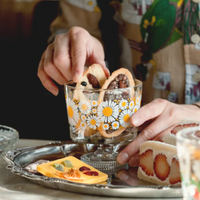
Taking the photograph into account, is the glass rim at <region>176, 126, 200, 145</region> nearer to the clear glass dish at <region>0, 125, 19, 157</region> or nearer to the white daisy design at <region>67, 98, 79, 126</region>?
the white daisy design at <region>67, 98, 79, 126</region>

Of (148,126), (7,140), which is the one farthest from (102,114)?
(7,140)

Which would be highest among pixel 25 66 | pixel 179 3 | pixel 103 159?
pixel 179 3

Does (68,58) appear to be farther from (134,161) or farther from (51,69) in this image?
(134,161)

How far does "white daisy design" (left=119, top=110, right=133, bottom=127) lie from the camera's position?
608 millimetres

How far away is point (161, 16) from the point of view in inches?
40.9

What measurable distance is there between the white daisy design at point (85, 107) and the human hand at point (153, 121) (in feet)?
0.26

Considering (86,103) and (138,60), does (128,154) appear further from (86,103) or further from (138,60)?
(138,60)

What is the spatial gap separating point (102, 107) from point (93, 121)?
0.03m

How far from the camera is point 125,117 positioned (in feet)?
2.01

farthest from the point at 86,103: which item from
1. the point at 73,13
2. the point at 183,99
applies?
the point at 73,13

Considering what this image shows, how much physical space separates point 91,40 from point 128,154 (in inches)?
12.9

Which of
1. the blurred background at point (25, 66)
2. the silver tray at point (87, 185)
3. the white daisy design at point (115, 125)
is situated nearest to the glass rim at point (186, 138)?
the silver tray at point (87, 185)

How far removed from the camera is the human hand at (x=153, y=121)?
621 mm

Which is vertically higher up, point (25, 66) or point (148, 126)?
point (148, 126)
